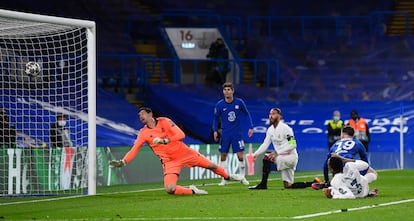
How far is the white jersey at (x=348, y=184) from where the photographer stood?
18125mm

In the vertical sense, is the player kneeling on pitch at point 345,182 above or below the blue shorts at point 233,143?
below

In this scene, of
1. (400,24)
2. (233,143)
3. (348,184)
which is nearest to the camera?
(348,184)

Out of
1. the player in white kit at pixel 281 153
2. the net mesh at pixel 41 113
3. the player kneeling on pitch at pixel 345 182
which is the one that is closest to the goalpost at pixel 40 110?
the net mesh at pixel 41 113

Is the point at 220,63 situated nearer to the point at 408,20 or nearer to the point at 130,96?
the point at 130,96

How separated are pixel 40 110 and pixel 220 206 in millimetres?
7965

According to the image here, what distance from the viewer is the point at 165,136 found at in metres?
20.0

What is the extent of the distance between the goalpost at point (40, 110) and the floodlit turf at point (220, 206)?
1.54 meters

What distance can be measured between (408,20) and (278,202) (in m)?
25.1

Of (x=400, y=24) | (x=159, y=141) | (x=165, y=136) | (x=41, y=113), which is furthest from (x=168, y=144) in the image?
(x=400, y=24)

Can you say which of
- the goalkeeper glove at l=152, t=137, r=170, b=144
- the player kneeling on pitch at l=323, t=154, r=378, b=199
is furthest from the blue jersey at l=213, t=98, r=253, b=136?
the player kneeling on pitch at l=323, t=154, r=378, b=199

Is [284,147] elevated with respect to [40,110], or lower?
lower

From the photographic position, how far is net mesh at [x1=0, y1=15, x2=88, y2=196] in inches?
875

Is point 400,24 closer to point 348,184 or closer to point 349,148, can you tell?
point 349,148

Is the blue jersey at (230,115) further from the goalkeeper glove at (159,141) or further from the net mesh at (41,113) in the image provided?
the goalkeeper glove at (159,141)
